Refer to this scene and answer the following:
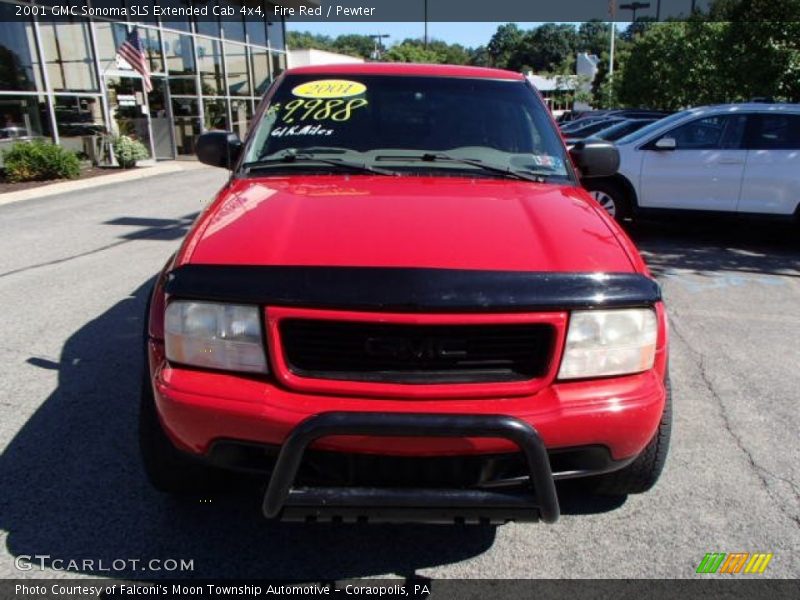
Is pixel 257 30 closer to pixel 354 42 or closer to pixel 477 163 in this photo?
pixel 477 163

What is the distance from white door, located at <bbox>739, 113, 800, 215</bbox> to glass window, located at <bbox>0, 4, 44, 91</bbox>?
48.6 feet

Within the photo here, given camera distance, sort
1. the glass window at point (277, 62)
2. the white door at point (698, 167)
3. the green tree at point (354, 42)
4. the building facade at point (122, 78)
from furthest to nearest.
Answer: the green tree at point (354, 42) < the glass window at point (277, 62) < the building facade at point (122, 78) < the white door at point (698, 167)

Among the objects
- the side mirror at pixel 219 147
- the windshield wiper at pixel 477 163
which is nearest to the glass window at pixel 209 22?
the side mirror at pixel 219 147

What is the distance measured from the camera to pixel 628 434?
2.18 metres

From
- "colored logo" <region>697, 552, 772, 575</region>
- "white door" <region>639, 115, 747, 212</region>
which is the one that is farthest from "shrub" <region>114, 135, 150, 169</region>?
"colored logo" <region>697, 552, 772, 575</region>

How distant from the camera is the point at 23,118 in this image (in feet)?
50.0

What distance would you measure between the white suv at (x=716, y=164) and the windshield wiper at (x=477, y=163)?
559cm

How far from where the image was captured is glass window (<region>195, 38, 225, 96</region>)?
22.3 meters

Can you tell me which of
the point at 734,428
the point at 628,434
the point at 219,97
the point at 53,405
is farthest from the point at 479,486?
the point at 219,97

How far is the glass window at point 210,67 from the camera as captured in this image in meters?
22.3

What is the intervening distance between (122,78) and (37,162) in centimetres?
542

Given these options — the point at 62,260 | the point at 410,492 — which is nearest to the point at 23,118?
the point at 62,260

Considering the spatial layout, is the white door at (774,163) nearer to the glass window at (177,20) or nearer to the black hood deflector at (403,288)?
the black hood deflector at (403,288)

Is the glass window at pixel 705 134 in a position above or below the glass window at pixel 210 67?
below
